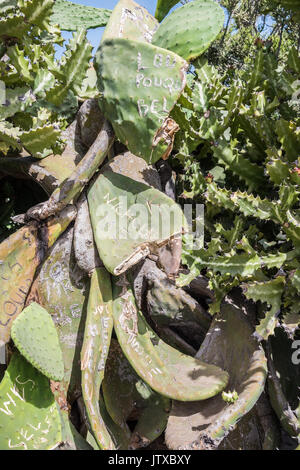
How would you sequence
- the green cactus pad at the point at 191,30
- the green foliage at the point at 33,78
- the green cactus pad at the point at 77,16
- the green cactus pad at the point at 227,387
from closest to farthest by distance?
the green cactus pad at the point at 227,387 → the green foliage at the point at 33,78 → the green cactus pad at the point at 191,30 → the green cactus pad at the point at 77,16

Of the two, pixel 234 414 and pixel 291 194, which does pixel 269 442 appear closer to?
pixel 234 414

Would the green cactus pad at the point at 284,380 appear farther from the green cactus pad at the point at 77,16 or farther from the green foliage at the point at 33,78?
the green cactus pad at the point at 77,16

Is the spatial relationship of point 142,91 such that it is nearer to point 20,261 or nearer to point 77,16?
point 20,261

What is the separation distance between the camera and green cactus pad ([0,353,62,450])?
4.00 feet

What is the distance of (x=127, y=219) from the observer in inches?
53.6

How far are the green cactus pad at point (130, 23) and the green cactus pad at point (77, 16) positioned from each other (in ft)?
1.31

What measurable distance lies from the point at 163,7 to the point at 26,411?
5.26 feet

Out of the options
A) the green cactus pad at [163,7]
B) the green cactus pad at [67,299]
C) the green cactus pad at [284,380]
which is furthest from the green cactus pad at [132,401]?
the green cactus pad at [163,7]

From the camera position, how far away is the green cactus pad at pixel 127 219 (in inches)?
50.3

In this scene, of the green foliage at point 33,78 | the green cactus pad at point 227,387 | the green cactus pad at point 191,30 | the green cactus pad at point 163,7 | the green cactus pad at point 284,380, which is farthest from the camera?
the green cactus pad at point 163,7

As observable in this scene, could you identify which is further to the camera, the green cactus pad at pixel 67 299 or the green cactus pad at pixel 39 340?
the green cactus pad at pixel 67 299

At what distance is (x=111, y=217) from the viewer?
1.38 metres

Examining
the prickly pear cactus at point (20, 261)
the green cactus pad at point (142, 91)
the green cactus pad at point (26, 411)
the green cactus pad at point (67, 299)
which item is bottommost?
the green cactus pad at point (26, 411)

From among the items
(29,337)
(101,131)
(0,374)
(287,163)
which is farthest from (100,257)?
(287,163)
